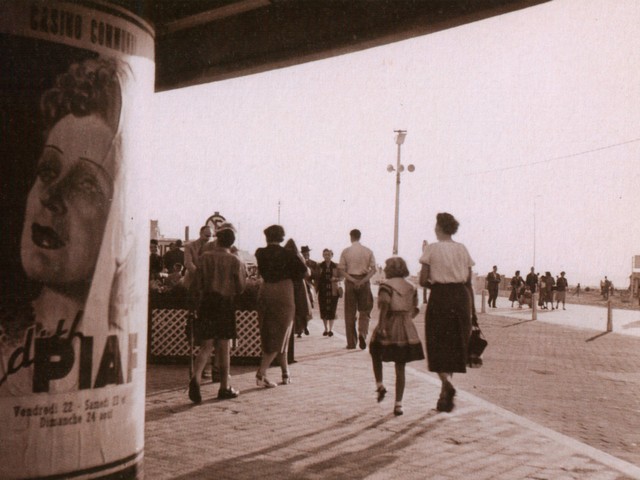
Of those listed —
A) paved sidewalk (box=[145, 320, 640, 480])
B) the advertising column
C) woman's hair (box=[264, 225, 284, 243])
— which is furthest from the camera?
woman's hair (box=[264, 225, 284, 243])

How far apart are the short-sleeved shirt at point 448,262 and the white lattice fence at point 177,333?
3.93 m

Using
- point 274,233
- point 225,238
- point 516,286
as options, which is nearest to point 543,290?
point 516,286

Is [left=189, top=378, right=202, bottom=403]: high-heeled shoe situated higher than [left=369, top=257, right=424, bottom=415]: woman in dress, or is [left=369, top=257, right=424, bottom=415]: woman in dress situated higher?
[left=369, top=257, right=424, bottom=415]: woman in dress

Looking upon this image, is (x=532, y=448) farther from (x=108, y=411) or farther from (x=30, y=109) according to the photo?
(x=30, y=109)

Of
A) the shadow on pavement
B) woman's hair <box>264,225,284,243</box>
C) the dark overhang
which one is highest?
the dark overhang

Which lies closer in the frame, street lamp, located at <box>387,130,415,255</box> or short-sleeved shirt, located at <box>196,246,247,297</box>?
short-sleeved shirt, located at <box>196,246,247,297</box>

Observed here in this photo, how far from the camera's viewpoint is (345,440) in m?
6.38

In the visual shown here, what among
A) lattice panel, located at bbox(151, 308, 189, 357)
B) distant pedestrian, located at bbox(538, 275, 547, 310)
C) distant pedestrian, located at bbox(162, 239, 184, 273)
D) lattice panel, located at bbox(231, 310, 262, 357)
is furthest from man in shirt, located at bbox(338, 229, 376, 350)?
distant pedestrian, located at bbox(538, 275, 547, 310)

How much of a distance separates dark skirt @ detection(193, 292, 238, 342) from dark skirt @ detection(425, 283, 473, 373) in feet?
6.89

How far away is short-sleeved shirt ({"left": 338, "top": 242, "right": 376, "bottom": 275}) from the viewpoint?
13336 millimetres

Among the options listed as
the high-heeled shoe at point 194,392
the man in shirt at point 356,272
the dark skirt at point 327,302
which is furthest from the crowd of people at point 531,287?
the high-heeled shoe at point 194,392

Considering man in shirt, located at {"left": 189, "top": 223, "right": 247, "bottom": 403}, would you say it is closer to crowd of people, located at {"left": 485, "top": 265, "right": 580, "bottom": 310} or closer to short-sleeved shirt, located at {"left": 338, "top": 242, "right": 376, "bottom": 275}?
short-sleeved shirt, located at {"left": 338, "top": 242, "right": 376, "bottom": 275}

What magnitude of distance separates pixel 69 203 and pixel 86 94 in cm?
44

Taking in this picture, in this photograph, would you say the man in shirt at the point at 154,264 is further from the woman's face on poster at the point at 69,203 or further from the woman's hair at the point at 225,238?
the woman's face on poster at the point at 69,203
